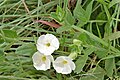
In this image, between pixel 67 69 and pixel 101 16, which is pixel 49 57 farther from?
pixel 101 16

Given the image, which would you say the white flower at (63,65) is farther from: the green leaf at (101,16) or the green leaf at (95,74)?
the green leaf at (101,16)

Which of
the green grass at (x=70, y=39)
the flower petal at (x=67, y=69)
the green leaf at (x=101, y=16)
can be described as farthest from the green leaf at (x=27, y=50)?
the green leaf at (x=101, y=16)

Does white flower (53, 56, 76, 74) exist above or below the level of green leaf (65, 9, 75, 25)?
below

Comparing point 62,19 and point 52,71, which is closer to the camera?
point 62,19

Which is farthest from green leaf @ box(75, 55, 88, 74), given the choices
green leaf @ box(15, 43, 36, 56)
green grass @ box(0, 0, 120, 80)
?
green leaf @ box(15, 43, 36, 56)

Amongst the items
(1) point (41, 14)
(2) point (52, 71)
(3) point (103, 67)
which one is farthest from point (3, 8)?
→ (3) point (103, 67)

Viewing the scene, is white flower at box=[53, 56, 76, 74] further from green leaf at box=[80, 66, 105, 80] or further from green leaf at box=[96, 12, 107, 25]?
green leaf at box=[96, 12, 107, 25]

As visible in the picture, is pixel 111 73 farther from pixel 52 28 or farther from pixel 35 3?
pixel 35 3
